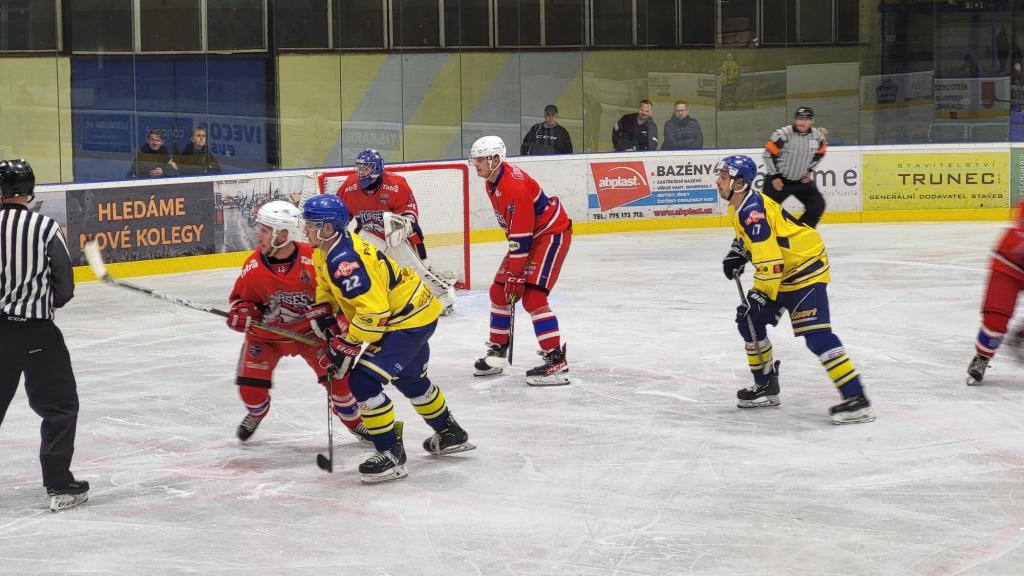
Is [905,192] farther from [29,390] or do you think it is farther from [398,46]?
[29,390]

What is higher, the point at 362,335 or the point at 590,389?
the point at 362,335

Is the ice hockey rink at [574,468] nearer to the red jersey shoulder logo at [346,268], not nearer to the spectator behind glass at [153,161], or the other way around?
the red jersey shoulder logo at [346,268]

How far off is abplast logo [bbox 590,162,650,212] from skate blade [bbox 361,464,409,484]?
9.77 metres

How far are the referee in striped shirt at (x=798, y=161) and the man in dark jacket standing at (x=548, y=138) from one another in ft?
10.7

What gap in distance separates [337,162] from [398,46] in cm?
180

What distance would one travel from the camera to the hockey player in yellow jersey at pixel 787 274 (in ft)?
20.7

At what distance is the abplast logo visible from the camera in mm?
15125

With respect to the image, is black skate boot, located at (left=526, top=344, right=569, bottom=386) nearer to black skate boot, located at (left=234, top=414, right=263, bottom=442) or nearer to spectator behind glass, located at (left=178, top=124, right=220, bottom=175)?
black skate boot, located at (left=234, top=414, right=263, bottom=442)

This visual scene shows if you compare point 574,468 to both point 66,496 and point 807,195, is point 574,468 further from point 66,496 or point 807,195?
point 807,195

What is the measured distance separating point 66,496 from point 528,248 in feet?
10.4

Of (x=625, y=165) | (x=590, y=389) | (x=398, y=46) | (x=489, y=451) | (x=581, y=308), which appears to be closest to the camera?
(x=489, y=451)

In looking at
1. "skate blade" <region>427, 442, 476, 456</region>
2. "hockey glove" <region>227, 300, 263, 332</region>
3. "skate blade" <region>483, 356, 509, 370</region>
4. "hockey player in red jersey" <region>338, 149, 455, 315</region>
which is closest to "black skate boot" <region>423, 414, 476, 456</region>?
"skate blade" <region>427, 442, 476, 456</region>

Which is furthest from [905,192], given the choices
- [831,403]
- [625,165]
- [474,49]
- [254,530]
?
[254,530]

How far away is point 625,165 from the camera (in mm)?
15219
